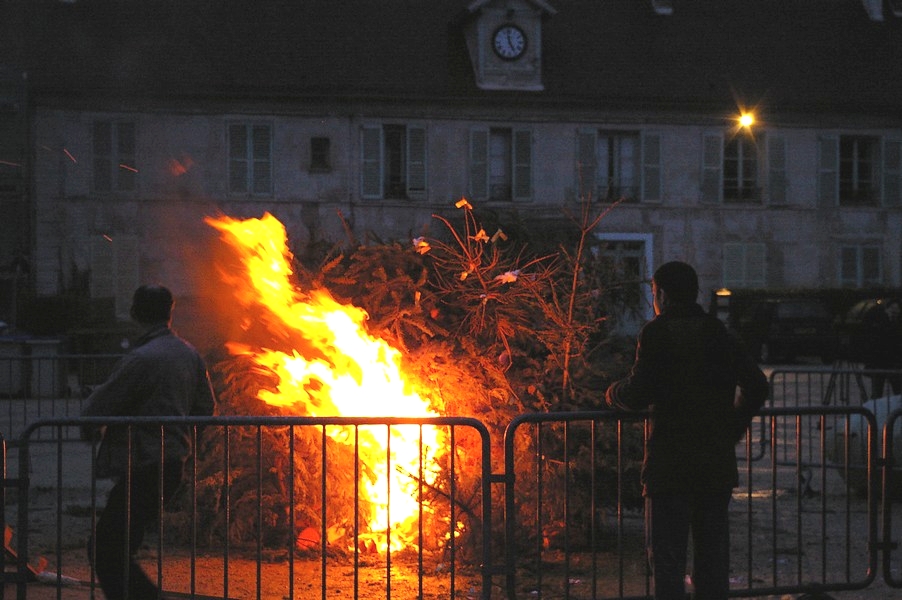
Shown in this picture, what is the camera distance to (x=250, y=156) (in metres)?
32.8

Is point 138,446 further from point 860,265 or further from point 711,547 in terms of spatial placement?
point 860,265

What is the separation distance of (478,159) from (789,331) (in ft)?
29.6

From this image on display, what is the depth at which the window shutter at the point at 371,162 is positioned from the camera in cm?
3328

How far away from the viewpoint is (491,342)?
27.6 feet

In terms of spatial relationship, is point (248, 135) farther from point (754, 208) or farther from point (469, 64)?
point (754, 208)

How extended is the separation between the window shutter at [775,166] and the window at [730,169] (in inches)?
13.0

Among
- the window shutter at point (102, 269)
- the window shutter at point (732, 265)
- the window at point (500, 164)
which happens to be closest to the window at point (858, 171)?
the window shutter at point (732, 265)

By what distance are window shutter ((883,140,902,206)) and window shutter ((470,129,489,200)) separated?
11285 millimetres

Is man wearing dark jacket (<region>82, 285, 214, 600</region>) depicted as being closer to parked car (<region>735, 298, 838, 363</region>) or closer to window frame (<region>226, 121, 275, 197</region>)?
parked car (<region>735, 298, 838, 363</region>)

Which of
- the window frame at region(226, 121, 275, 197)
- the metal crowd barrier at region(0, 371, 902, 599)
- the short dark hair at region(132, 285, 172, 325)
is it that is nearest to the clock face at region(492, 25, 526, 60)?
the window frame at region(226, 121, 275, 197)

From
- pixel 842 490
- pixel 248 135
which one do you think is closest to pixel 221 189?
pixel 248 135

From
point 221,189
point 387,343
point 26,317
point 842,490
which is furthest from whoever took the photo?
point 221,189

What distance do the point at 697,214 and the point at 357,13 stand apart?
10.6m

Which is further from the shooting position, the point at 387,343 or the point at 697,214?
the point at 697,214
